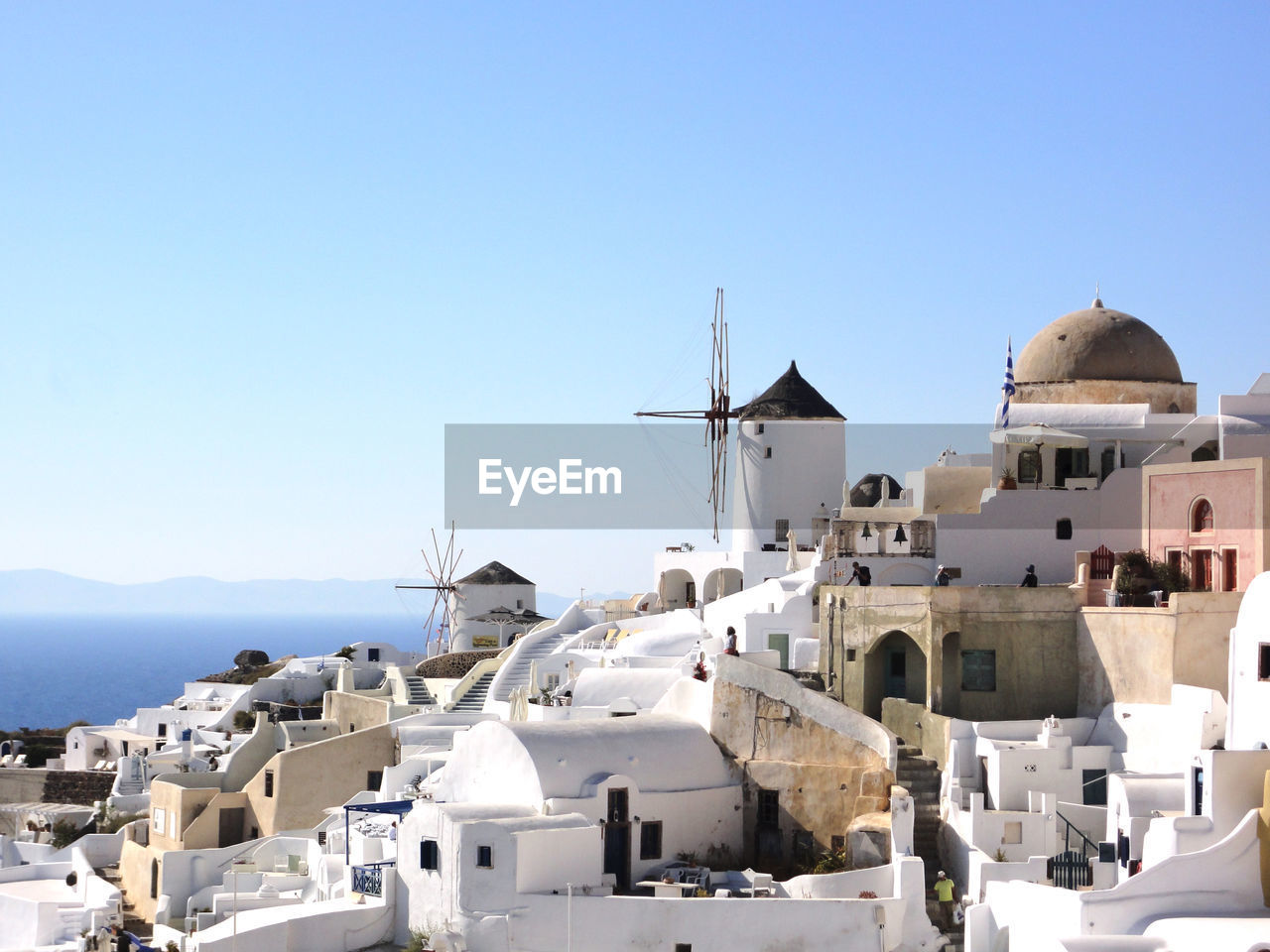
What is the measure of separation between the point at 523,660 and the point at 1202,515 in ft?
54.3

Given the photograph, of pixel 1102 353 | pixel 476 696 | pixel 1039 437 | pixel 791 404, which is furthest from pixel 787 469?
pixel 1039 437

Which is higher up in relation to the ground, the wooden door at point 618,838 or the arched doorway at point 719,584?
the arched doorway at point 719,584

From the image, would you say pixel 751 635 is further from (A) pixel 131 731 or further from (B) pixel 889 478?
(A) pixel 131 731

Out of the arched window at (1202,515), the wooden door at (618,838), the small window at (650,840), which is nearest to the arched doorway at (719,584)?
the arched window at (1202,515)

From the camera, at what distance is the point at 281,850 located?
89.8ft

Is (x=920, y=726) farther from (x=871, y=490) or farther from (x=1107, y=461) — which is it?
(x=871, y=490)

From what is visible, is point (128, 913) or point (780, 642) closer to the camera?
point (128, 913)

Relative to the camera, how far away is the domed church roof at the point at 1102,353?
2984 cm

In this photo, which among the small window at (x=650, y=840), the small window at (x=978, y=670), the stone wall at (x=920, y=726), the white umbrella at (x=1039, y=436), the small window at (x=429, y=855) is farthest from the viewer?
the white umbrella at (x=1039, y=436)

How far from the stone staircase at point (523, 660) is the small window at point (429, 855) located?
10768mm

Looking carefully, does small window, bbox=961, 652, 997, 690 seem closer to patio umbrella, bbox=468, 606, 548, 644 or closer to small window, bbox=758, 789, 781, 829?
small window, bbox=758, 789, 781, 829

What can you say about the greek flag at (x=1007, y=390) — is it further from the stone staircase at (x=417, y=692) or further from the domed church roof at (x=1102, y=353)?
the stone staircase at (x=417, y=692)

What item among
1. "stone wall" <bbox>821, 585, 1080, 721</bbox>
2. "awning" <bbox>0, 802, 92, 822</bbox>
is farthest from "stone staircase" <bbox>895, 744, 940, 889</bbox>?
"awning" <bbox>0, 802, 92, 822</bbox>

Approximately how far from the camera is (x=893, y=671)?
82.7 ft
